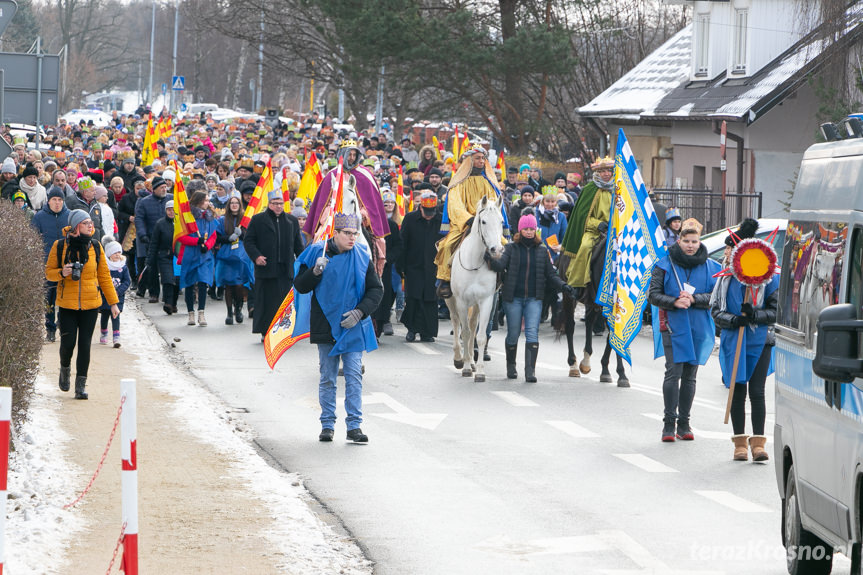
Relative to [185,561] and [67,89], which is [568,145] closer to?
[185,561]

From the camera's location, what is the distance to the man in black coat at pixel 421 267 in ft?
67.4

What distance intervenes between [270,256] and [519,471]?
952 centimetres

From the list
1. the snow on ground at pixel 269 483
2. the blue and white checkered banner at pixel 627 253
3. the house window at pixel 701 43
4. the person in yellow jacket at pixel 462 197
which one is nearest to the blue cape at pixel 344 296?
the snow on ground at pixel 269 483

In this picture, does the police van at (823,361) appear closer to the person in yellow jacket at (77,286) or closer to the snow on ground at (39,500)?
the snow on ground at (39,500)

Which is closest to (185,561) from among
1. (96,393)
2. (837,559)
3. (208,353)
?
(837,559)

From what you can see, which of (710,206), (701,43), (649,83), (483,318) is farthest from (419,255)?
(649,83)

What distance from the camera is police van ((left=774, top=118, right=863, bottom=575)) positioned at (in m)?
6.45

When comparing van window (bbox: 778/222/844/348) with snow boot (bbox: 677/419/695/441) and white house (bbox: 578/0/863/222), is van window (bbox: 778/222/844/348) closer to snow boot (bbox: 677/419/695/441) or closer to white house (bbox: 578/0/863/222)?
snow boot (bbox: 677/419/695/441)

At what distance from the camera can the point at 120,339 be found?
1942cm

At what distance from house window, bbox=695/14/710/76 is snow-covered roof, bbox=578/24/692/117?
57.8 inches

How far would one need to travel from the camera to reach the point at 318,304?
12680 millimetres

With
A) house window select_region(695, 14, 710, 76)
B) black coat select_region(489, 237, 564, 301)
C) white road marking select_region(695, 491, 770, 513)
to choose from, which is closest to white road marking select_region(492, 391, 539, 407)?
black coat select_region(489, 237, 564, 301)

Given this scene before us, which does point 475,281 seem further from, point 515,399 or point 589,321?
point 515,399

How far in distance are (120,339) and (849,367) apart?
14460 millimetres
